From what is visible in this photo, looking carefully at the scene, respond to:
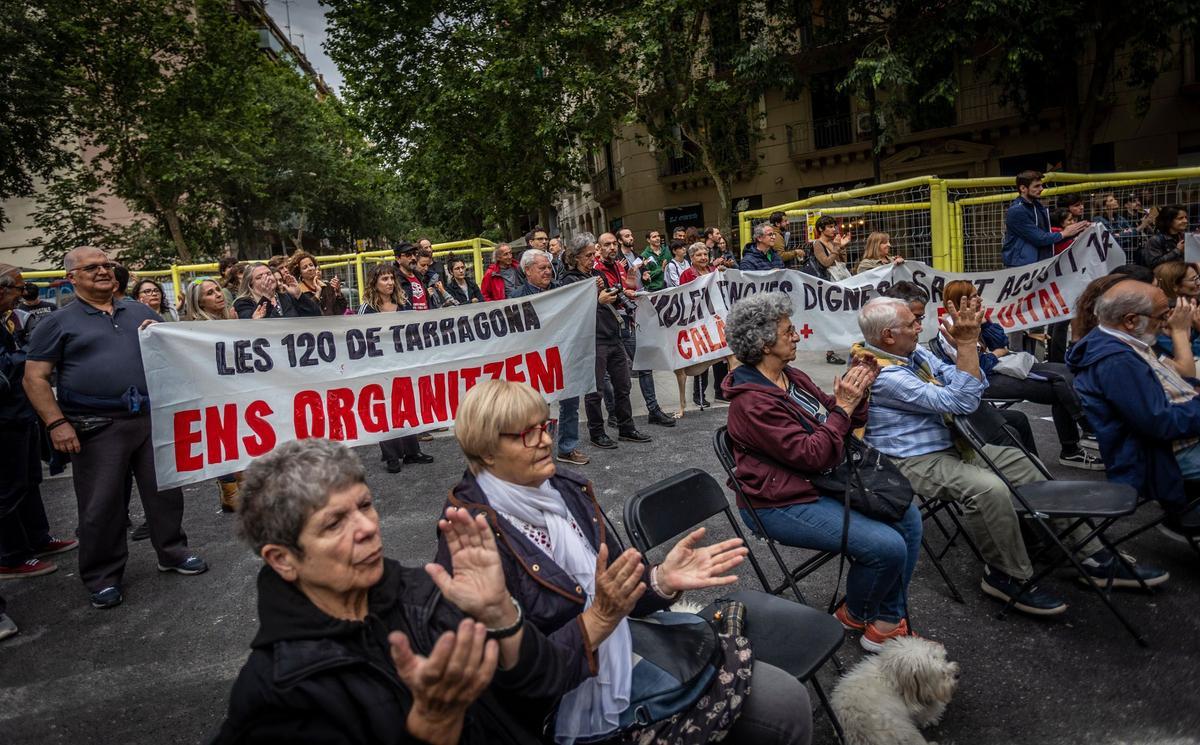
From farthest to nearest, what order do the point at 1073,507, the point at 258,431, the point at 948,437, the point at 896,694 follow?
the point at 258,431
the point at 948,437
the point at 1073,507
the point at 896,694

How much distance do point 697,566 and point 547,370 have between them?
12.3ft

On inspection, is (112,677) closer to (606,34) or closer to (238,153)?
(606,34)

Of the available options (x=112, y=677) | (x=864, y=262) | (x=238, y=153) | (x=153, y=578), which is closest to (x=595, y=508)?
(x=112, y=677)

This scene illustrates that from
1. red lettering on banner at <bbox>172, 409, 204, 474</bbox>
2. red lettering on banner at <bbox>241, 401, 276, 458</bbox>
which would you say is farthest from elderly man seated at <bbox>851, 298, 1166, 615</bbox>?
red lettering on banner at <bbox>172, 409, 204, 474</bbox>

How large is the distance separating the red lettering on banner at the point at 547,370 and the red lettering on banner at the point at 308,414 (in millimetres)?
1560

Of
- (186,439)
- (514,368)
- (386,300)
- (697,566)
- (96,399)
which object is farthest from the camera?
(386,300)

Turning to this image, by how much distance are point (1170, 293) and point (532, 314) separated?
163 inches

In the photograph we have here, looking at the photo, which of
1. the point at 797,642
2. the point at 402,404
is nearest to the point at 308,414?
the point at 402,404

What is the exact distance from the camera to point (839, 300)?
7.16 metres

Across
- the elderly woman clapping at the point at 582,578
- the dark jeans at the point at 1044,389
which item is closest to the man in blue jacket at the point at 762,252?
the dark jeans at the point at 1044,389

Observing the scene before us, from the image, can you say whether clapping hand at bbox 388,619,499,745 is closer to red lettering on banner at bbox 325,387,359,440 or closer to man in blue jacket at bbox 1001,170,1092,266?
red lettering on banner at bbox 325,387,359,440

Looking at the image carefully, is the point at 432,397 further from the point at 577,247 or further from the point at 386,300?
the point at 577,247

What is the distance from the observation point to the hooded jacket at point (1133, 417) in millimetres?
3389

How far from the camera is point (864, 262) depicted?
8406 millimetres
